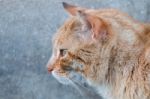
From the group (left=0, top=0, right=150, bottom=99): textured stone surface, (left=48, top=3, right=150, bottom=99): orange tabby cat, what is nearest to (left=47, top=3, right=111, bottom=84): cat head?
(left=48, top=3, right=150, bottom=99): orange tabby cat

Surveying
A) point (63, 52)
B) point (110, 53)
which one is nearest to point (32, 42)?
point (63, 52)

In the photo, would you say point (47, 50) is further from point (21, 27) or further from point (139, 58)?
point (139, 58)

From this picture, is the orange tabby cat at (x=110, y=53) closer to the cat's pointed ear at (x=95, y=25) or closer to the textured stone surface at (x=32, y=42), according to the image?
the cat's pointed ear at (x=95, y=25)

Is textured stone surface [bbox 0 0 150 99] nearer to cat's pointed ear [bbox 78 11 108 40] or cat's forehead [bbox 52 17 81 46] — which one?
cat's forehead [bbox 52 17 81 46]

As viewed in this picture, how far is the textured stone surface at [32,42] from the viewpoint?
135 inches

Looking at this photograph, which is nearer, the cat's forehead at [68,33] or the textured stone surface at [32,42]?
the cat's forehead at [68,33]

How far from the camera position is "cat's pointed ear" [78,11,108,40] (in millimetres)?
2268

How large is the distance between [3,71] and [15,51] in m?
0.17

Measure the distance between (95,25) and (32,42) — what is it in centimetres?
132

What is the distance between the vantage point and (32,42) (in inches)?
139

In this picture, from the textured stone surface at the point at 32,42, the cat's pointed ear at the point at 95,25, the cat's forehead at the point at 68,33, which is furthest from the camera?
the textured stone surface at the point at 32,42

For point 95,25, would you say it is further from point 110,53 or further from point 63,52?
point 63,52

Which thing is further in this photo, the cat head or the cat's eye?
the cat's eye

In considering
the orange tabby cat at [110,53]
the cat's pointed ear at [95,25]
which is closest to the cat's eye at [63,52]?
the orange tabby cat at [110,53]
